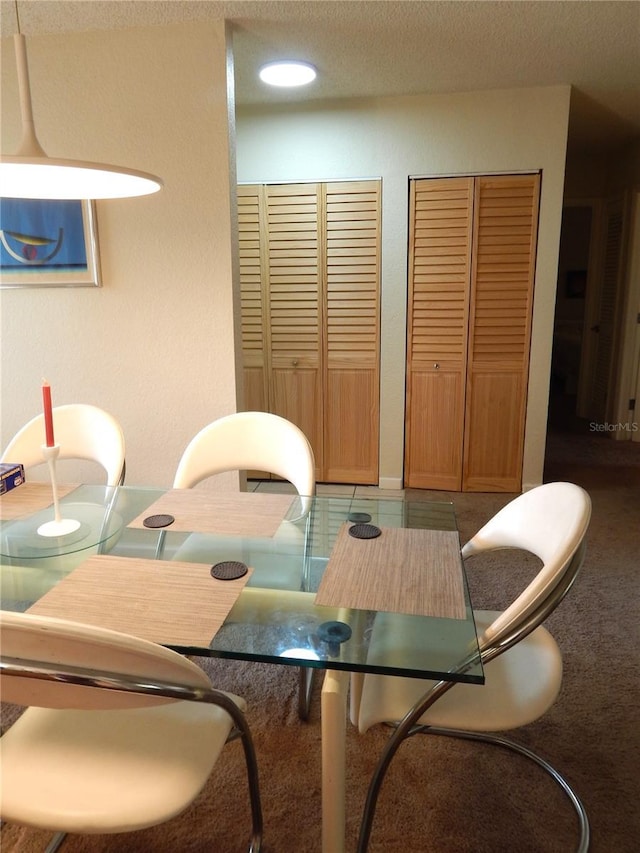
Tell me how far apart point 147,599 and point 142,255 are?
5.90ft

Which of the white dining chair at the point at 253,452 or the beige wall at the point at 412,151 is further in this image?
the beige wall at the point at 412,151

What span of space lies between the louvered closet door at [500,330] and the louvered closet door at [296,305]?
871 mm

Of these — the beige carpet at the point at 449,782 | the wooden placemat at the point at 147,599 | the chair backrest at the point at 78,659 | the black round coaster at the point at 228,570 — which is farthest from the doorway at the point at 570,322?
the chair backrest at the point at 78,659

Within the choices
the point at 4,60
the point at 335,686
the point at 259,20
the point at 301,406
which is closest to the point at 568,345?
the point at 301,406

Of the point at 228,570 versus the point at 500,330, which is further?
the point at 500,330

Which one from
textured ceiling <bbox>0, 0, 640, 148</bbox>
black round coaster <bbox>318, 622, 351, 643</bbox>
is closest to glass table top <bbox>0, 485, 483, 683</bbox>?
black round coaster <bbox>318, 622, 351, 643</bbox>

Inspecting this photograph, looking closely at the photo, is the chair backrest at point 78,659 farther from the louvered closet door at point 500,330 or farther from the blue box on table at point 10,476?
the louvered closet door at point 500,330

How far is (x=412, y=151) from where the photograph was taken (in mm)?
3324

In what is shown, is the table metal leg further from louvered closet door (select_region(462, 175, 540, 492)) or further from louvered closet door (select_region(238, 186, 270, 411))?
louvered closet door (select_region(238, 186, 270, 411))

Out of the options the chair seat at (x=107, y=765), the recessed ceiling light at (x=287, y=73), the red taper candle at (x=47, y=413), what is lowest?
the chair seat at (x=107, y=765)

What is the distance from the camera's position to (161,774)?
1096 mm

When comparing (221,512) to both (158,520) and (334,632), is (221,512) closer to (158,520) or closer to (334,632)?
(158,520)

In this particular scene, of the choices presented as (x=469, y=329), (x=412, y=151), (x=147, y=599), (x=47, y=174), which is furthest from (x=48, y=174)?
(x=469, y=329)

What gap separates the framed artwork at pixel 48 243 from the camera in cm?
263
